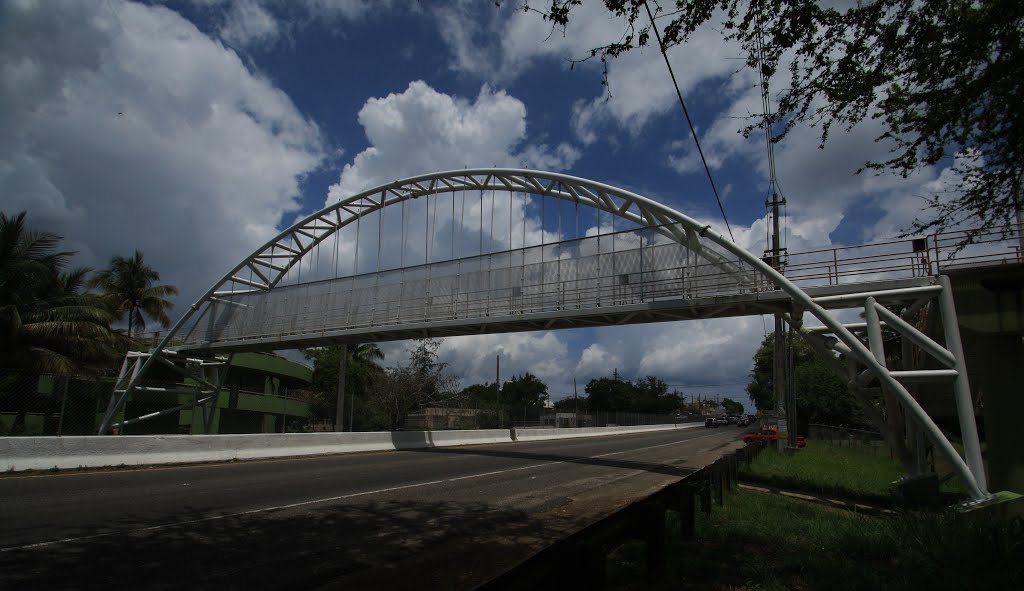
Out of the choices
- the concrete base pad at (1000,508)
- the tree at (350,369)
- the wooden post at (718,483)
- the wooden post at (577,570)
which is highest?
the tree at (350,369)

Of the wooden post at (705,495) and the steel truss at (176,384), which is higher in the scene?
the steel truss at (176,384)

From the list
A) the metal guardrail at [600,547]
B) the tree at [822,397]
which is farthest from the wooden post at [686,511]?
the tree at [822,397]

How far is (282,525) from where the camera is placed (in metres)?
7.73

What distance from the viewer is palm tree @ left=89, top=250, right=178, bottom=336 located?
41625 mm

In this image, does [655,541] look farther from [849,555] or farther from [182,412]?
[182,412]

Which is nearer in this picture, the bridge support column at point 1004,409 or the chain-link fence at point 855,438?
the bridge support column at point 1004,409

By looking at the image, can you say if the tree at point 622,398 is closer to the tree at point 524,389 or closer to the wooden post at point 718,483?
the tree at point 524,389

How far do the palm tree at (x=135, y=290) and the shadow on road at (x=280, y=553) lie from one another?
4028cm

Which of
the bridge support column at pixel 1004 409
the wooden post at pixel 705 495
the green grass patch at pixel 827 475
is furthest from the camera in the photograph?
the green grass patch at pixel 827 475

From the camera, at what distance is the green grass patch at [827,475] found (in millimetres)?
13797

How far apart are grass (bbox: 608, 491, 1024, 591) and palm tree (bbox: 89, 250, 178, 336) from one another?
44.0 meters

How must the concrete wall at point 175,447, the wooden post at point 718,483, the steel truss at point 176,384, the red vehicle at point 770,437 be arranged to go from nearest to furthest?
the wooden post at point 718,483 → the concrete wall at point 175,447 → the steel truss at point 176,384 → the red vehicle at point 770,437

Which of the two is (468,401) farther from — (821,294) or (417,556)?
(417,556)

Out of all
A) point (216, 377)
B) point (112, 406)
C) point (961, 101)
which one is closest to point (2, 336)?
point (112, 406)
